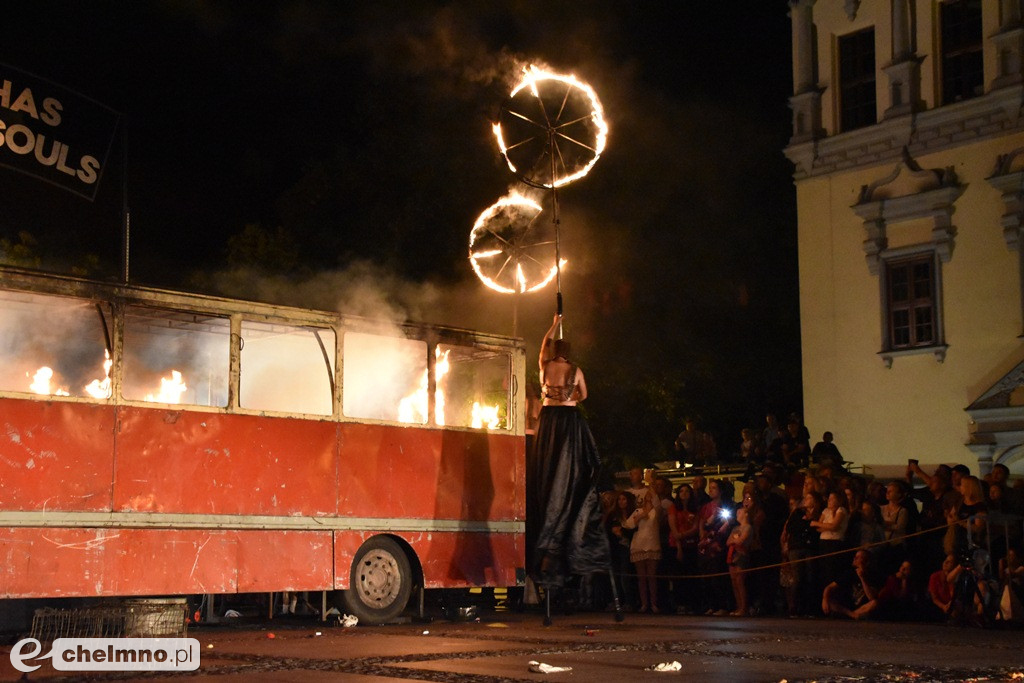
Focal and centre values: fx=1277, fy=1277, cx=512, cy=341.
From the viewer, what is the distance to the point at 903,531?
1409 cm

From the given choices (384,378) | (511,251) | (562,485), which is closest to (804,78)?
(511,251)

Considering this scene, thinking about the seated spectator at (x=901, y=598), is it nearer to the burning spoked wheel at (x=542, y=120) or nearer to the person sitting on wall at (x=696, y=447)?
the burning spoked wheel at (x=542, y=120)

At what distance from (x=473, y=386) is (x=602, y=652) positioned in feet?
17.7

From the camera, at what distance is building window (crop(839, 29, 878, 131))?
24.9 m

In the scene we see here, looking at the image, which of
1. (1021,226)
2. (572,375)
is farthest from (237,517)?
(1021,226)

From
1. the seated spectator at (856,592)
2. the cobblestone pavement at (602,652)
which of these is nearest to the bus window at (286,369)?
the cobblestone pavement at (602,652)

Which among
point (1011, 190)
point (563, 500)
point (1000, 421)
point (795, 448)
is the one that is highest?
point (1011, 190)

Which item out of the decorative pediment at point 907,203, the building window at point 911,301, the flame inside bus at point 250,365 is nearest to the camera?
the flame inside bus at point 250,365

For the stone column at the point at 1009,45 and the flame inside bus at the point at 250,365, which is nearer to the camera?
the flame inside bus at the point at 250,365

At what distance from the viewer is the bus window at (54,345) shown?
35.5 ft

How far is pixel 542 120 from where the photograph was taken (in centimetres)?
1367

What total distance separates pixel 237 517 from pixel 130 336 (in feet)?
6.47

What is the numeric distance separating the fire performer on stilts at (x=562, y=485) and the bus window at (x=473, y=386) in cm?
212

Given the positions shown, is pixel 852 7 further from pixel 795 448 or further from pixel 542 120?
pixel 542 120
